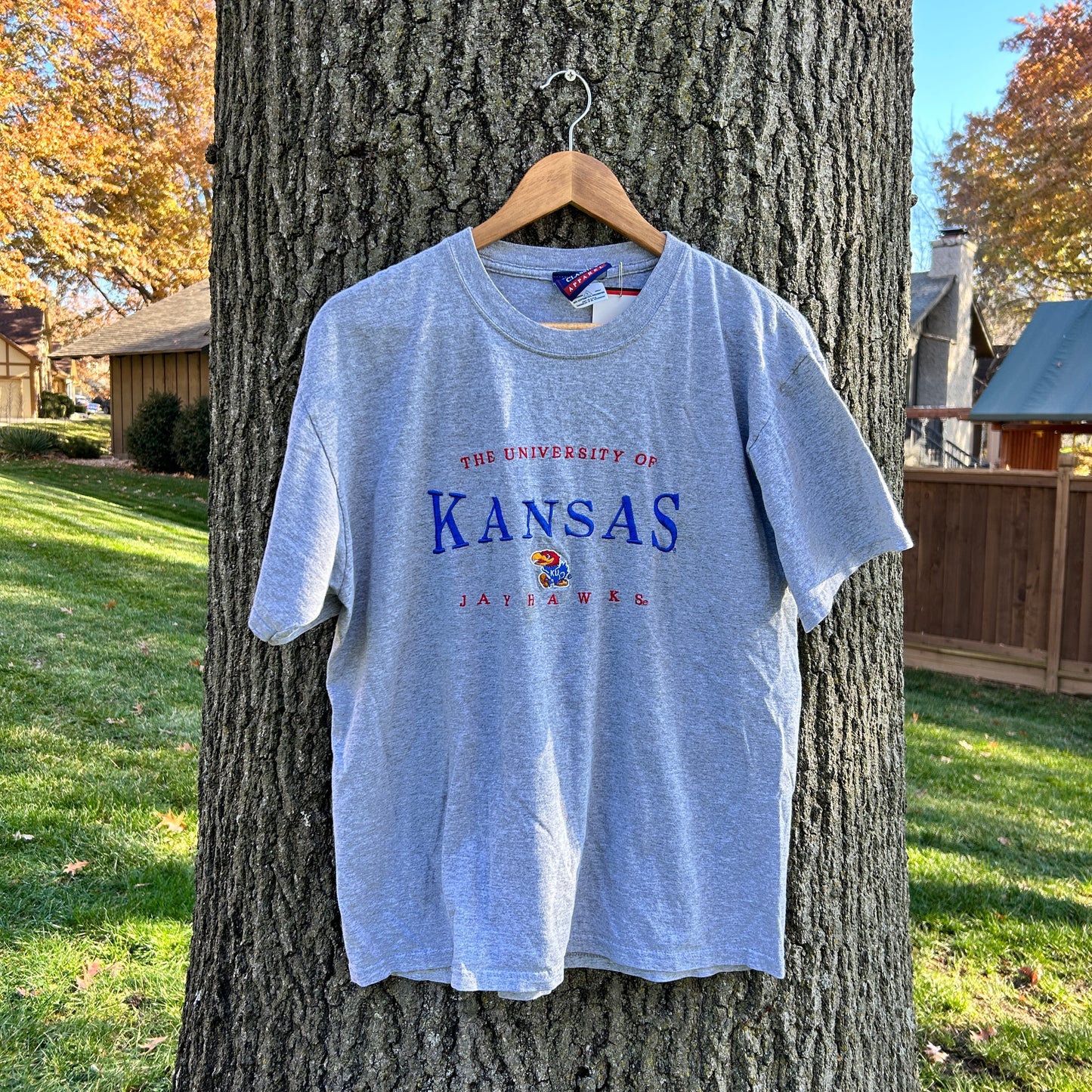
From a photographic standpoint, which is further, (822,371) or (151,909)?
(151,909)

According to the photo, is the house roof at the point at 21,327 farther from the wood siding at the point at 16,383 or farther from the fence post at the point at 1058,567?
the fence post at the point at 1058,567

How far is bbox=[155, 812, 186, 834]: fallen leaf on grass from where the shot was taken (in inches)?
151

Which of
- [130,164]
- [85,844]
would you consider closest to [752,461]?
[85,844]

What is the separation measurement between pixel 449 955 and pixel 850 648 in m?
1.01

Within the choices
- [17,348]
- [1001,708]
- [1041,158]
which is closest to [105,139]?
[1041,158]

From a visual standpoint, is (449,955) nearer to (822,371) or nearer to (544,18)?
(822,371)

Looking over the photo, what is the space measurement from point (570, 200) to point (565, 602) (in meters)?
0.70

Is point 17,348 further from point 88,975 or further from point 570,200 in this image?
point 570,200

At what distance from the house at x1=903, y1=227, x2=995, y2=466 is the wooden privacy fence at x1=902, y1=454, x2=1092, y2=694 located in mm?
15669

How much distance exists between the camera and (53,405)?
37906mm

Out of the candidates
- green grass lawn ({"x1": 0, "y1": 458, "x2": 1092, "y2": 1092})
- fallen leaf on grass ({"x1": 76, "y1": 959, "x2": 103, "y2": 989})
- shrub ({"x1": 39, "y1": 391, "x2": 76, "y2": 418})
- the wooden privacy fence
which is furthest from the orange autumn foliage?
fallen leaf on grass ({"x1": 76, "y1": 959, "x2": 103, "y2": 989})

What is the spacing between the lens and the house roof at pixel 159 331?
22000mm

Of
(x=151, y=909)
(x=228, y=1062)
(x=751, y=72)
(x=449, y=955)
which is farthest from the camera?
(x=151, y=909)

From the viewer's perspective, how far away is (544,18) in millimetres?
1755
